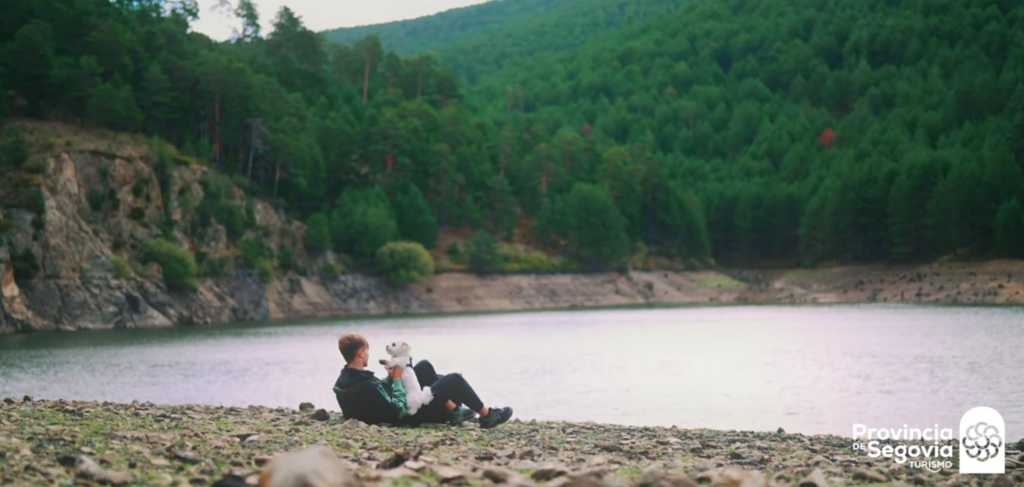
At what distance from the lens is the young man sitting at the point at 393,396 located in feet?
55.2

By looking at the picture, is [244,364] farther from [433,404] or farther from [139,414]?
[433,404]

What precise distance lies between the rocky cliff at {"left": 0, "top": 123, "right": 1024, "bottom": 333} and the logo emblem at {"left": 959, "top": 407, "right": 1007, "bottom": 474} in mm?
72230

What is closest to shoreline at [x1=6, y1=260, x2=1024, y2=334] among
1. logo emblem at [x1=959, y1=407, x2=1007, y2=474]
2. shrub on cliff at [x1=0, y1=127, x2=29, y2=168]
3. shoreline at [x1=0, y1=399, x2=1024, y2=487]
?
shrub on cliff at [x1=0, y1=127, x2=29, y2=168]

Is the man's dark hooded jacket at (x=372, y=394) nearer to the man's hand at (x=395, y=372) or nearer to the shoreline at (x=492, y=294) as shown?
the man's hand at (x=395, y=372)

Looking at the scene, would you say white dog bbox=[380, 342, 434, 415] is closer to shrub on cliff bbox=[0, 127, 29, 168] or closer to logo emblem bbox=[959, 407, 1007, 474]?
logo emblem bbox=[959, 407, 1007, 474]

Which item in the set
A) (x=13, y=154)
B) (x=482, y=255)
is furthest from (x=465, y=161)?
(x=13, y=154)

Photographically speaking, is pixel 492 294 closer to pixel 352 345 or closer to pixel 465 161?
pixel 465 161

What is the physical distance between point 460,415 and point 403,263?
100 meters

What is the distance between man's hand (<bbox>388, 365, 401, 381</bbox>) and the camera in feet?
55.1

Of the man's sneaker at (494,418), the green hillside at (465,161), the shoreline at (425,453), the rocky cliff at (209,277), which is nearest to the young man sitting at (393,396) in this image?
the man's sneaker at (494,418)

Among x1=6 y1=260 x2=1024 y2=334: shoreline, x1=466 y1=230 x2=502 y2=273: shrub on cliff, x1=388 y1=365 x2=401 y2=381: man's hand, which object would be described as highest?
x1=466 y1=230 x2=502 y2=273: shrub on cliff

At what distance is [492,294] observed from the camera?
121562mm

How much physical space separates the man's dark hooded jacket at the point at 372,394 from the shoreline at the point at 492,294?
6877 cm

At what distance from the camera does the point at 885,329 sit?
63.5 m
